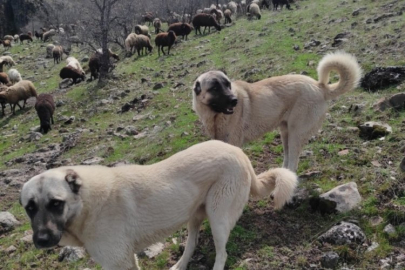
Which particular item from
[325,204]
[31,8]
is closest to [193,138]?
[325,204]

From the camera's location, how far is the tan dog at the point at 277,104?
6.85m

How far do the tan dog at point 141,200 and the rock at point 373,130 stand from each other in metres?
3.36

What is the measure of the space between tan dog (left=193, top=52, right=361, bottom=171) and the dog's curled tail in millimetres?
1831

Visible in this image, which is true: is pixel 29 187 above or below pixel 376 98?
above

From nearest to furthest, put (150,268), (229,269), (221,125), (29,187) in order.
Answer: (29,187), (229,269), (150,268), (221,125)

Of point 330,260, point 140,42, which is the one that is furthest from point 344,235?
point 140,42

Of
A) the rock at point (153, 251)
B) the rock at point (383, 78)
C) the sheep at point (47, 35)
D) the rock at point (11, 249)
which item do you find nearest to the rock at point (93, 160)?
the rock at point (11, 249)

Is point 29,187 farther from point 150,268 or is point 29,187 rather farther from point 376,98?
point 376,98

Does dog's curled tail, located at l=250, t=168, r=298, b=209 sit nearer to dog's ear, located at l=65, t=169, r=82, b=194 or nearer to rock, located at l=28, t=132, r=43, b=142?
dog's ear, located at l=65, t=169, r=82, b=194

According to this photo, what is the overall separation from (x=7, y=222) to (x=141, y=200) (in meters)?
4.45

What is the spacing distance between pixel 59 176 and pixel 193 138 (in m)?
6.20

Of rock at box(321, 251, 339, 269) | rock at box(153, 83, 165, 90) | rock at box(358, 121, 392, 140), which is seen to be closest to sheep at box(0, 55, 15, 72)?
rock at box(153, 83, 165, 90)

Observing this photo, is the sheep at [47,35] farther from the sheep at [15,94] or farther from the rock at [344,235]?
the rock at [344,235]

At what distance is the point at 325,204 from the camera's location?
5.73m
